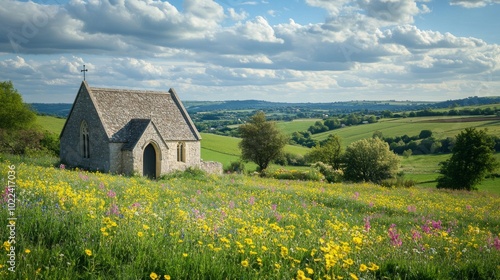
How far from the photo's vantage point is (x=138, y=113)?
36.2 metres

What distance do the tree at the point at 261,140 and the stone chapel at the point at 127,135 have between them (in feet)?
74.0

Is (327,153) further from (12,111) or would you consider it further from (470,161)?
(12,111)

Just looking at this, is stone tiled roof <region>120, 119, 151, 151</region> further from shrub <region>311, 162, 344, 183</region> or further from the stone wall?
shrub <region>311, 162, 344, 183</region>

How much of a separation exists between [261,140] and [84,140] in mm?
30963

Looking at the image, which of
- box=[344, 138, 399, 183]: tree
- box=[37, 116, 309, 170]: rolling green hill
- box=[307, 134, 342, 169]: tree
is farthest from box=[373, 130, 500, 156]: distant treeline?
box=[37, 116, 309, 170]: rolling green hill

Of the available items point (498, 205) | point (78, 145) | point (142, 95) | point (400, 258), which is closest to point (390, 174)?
point (498, 205)

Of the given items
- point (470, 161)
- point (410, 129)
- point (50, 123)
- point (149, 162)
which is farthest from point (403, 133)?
point (50, 123)

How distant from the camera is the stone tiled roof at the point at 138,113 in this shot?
3347cm

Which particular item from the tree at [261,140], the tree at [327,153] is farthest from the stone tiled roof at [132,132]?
the tree at [327,153]

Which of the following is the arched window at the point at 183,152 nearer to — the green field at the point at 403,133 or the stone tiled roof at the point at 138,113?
the stone tiled roof at the point at 138,113

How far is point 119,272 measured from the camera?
5.38 metres

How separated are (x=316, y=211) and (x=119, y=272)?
11.9 metres

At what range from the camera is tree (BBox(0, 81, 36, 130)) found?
58906 millimetres

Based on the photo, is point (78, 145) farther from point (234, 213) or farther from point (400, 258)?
point (400, 258)
